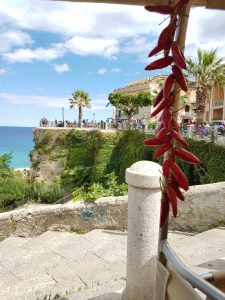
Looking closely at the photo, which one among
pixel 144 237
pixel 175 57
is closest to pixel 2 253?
pixel 144 237

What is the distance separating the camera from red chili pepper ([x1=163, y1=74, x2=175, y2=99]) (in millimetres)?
1274

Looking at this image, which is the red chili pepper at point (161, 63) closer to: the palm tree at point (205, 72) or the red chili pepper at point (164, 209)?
the red chili pepper at point (164, 209)

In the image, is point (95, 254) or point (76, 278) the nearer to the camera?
point (76, 278)

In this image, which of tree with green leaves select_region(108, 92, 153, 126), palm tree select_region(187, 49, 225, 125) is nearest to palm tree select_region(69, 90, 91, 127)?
tree with green leaves select_region(108, 92, 153, 126)

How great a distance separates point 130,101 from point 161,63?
27.0 m

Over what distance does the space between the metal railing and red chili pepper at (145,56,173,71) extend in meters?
0.89

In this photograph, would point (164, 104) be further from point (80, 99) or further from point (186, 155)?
point (80, 99)

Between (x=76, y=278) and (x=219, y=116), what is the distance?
36.8 m

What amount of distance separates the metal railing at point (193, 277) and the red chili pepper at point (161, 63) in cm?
89

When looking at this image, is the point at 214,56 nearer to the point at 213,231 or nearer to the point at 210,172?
the point at 210,172

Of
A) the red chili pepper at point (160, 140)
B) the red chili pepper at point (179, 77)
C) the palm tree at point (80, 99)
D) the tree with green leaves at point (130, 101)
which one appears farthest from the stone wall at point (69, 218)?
the palm tree at point (80, 99)

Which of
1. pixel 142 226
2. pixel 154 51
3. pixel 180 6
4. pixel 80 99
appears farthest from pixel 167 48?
pixel 80 99

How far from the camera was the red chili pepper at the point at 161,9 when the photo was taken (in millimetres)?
1229

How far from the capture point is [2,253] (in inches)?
238
